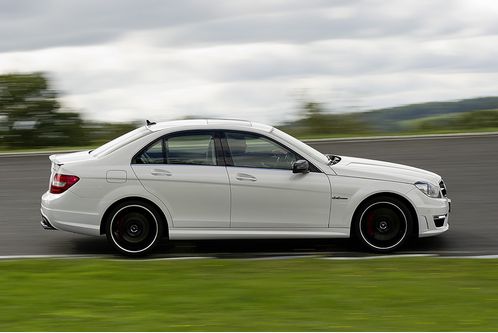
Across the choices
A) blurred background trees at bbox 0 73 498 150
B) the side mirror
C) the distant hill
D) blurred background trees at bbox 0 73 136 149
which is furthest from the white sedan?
blurred background trees at bbox 0 73 136 149

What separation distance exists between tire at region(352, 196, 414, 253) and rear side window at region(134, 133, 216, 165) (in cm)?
178

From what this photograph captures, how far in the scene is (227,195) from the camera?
10.7 metres

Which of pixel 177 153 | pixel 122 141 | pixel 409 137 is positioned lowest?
pixel 177 153

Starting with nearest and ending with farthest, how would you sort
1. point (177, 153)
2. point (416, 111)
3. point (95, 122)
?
point (177, 153), point (416, 111), point (95, 122)

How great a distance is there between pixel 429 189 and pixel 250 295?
3.25 metres

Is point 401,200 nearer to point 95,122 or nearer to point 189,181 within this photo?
point 189,181

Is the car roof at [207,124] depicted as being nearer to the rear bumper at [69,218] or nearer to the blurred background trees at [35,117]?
the rear bumper at [69,218]

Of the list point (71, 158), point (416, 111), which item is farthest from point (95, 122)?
point (71, 158)

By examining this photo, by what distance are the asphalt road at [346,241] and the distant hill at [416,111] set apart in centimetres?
219

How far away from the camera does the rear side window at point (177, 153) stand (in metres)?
10.8

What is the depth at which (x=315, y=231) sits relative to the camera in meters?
10.8

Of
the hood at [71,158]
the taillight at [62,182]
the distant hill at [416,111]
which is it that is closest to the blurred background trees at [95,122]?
the distant hill at [416,111]

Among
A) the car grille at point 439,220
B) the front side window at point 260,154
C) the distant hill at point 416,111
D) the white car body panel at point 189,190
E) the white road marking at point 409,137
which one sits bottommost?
the car grille at point 439,220

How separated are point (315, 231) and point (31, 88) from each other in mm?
15345
